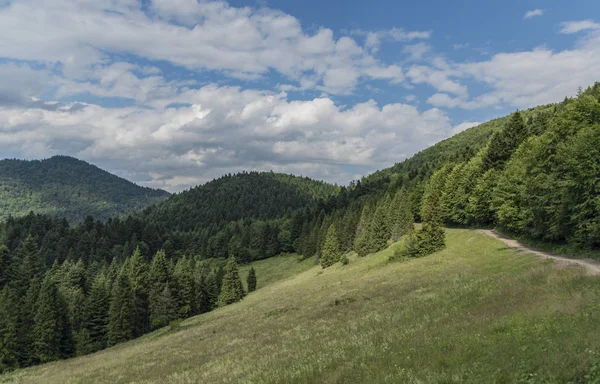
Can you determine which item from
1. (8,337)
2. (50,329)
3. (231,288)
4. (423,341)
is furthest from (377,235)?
(8,337)

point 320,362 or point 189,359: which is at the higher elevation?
point 320,362

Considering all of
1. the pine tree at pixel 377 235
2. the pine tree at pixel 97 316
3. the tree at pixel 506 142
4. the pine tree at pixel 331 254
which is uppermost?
A: the tree at pixel 506 142

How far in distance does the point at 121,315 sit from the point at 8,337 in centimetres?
1721

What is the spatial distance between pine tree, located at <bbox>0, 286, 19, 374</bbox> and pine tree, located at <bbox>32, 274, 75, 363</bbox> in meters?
2.99

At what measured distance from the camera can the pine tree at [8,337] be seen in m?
62.3

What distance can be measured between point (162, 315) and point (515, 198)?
226 feet

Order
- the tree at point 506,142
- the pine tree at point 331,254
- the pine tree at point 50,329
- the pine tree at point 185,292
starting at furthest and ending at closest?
the pine tree at point 331,254
the pine tree at point 185,292
the tree at point 506,142
the pine tree at point 50,329

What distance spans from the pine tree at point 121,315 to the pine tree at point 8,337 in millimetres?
14454

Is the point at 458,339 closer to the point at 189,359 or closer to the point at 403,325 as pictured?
the point at 403,325

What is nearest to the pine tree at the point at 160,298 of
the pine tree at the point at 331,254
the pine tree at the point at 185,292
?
the pine tree at the point at 185,292

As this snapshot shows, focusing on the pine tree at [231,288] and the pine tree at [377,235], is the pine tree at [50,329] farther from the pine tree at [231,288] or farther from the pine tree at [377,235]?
the pine tree at [377,235]

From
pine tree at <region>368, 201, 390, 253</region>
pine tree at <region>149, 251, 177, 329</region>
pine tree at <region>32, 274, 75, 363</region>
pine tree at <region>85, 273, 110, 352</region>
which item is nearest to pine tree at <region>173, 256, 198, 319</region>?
pine tree at <region>149, 251, 177, 329</region>

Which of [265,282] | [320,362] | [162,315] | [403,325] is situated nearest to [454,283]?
[403,325]

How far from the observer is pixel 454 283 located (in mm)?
29297
